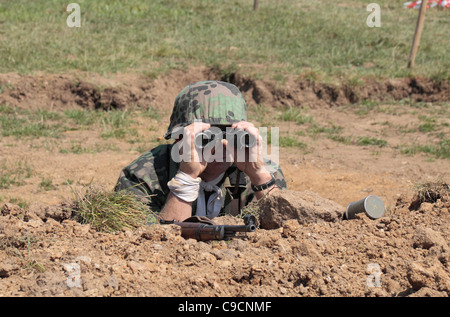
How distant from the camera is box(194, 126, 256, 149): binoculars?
3.27m

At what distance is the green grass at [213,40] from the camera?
8.76 m

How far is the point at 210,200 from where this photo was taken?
11.6 ft

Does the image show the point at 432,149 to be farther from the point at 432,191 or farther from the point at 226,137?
the point at 226,137

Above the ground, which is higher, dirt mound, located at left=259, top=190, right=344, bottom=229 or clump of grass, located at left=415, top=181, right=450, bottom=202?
clump of grass, located at left=415, top=181, right=450, bottom=202

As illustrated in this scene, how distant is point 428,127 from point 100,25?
5.66 meters

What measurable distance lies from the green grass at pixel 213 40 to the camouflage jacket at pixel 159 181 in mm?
4936

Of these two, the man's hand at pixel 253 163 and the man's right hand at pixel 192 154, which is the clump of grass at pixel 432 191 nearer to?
the man's hand at pixel 253 163

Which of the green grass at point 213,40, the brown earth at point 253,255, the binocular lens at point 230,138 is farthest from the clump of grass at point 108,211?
the green grass at point 213,40

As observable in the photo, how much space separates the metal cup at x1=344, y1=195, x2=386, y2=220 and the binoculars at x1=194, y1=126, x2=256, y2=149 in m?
0.64

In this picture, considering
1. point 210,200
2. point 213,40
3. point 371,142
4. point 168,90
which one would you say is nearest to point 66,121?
point 168,90

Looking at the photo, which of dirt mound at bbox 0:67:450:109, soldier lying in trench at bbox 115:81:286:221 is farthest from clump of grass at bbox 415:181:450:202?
dirt mound at bbox 0:67:450:109

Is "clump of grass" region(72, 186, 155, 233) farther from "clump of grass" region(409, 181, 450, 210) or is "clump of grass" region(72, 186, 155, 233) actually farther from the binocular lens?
"clump of grass" region(409, 181, 450, 210)
